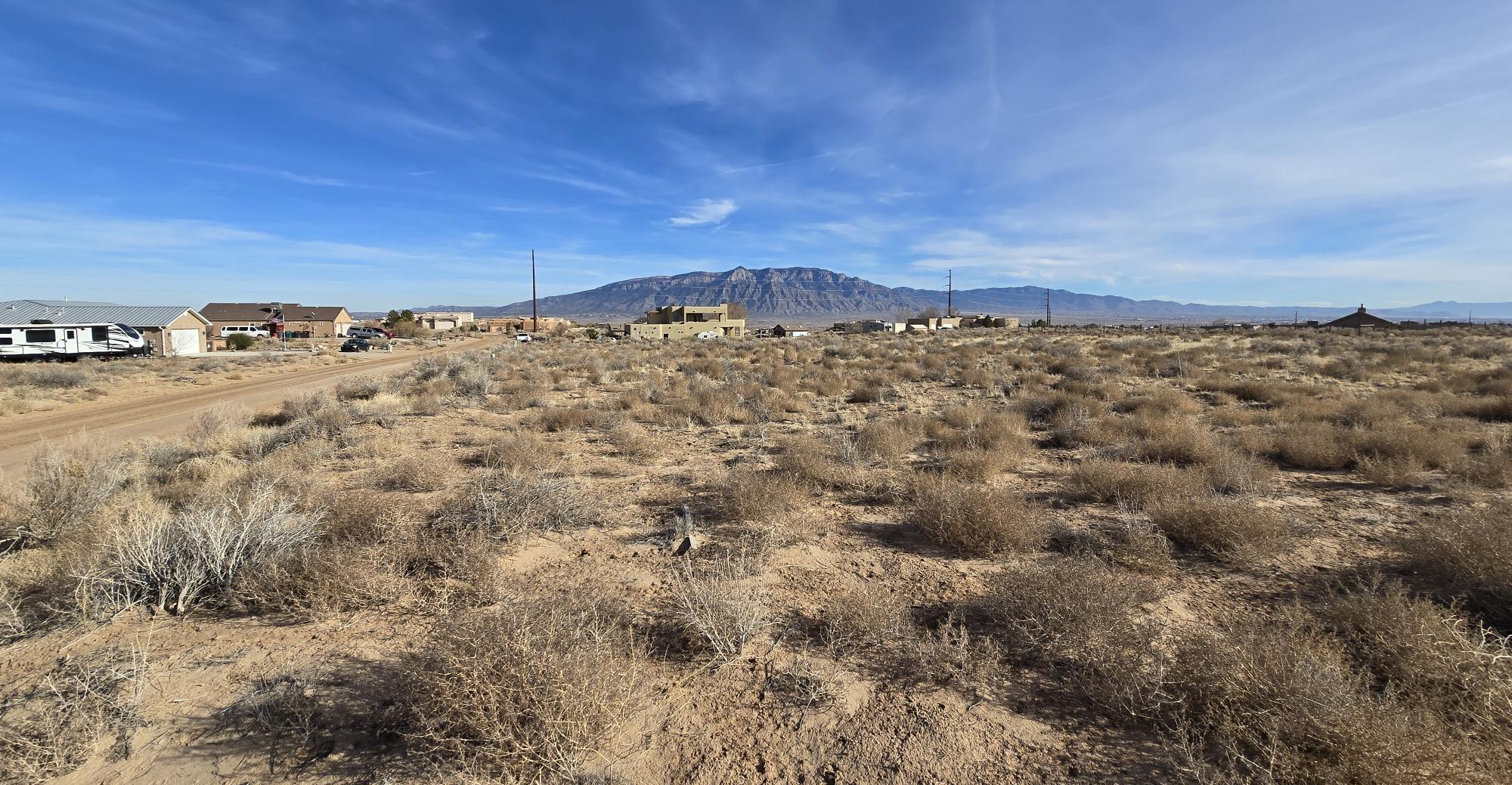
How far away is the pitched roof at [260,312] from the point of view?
72.1m

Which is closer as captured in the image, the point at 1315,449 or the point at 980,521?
the point at 980,521

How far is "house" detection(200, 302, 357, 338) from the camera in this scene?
70.1 m

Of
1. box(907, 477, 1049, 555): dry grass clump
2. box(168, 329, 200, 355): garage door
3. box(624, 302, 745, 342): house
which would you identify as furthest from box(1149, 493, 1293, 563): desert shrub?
box(624, 302, 745, 342): house

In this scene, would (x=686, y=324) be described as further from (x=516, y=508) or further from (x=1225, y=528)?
(x=1225, y=528)

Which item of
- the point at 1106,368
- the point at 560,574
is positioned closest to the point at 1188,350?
the point at 1106,368

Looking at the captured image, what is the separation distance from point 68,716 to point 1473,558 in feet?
28.2

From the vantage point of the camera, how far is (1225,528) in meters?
4.95

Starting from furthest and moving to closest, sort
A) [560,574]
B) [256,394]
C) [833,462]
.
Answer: [256,394] < [833,462] < [560,574]

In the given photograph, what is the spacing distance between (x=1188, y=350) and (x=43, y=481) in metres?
32.1

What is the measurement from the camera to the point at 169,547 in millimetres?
4375

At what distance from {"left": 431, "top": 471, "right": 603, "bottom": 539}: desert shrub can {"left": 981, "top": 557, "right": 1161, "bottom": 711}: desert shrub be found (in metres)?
4.06

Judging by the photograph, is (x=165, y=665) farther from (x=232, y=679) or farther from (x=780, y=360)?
(x=780, y=360)

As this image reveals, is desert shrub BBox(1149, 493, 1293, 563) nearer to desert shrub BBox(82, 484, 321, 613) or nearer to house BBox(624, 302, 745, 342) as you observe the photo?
desert shrub BBox(82, 484, 321, 613)

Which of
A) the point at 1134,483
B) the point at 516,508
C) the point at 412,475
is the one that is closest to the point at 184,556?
the point at 516,508
